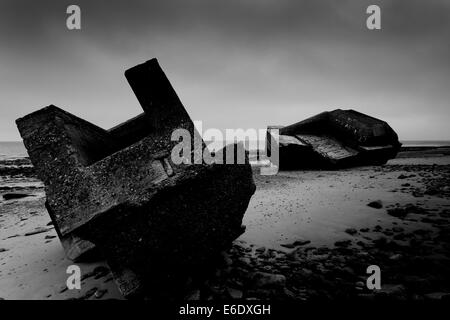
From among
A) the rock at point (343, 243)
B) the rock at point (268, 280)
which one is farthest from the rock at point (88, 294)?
the rock at point (343, 243)

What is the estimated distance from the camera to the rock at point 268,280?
7.71 ft

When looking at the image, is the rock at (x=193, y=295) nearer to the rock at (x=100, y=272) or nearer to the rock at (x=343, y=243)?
the rock at (x=100, y=272)

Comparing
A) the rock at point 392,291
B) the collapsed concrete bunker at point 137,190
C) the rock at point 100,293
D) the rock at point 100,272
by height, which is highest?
the collapsed concrete bunker at point 137,190

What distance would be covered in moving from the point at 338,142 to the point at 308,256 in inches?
341

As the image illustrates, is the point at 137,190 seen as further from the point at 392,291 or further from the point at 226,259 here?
the point at 392,291

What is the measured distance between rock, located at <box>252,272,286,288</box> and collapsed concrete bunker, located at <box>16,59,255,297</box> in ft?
1.76

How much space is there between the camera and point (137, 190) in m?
2.03

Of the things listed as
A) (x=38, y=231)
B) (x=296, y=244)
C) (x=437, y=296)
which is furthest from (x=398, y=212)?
(x=38, y=231)

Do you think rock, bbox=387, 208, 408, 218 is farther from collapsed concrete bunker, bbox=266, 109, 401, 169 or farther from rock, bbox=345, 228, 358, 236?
collapsed concrete bunker, bbox=266, 109, 401, 169

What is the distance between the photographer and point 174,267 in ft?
7.18

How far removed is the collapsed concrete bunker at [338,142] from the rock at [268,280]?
794cm

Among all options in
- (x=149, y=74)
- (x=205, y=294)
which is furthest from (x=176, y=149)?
(x=205, y=294)

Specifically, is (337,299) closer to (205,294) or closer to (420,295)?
(420,295)

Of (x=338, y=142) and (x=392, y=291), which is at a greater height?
(x=338, y=142)
